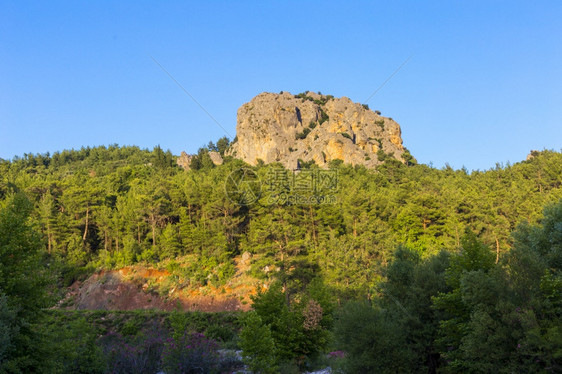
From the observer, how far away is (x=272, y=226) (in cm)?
3909

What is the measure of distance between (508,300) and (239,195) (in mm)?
38084

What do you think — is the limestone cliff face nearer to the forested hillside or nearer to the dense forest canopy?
the dense forest canopy

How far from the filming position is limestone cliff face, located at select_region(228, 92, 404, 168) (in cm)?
9962

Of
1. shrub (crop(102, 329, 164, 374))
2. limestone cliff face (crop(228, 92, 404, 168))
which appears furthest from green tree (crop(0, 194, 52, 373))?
limestone cliff face (crop(228, 92, 404, 168))

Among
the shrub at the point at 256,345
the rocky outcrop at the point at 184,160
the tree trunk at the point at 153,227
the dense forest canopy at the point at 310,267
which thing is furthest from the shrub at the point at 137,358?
the rocky outcrop at the point at 184,160

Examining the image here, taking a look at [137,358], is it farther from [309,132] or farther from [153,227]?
[309,132]

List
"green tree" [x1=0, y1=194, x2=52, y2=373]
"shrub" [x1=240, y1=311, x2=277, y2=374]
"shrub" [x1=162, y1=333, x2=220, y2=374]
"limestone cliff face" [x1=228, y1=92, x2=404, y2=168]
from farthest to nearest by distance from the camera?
"limestone cliff face" [x1=228, y1=92, x2=404, y2=168] → "shrub" [x1=162, y1=333, x2=220, y2=374] → "shrub" [x1=240, y1=311, x2=277, y2=374] → "green tree" [x1=0, y1=194, x2=52, y2=373]

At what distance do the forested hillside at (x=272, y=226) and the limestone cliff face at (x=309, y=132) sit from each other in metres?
36.1

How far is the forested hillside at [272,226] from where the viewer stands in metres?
39.3

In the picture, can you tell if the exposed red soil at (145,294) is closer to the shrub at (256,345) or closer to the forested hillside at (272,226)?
the forested hillside at (272,226)

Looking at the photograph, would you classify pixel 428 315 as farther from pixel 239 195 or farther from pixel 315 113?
pixel 315 113

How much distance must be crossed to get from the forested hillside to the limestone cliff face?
118 ft

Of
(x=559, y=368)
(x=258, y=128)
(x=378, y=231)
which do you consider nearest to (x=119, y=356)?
(x=559, y=368)

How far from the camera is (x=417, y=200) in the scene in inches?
1906
